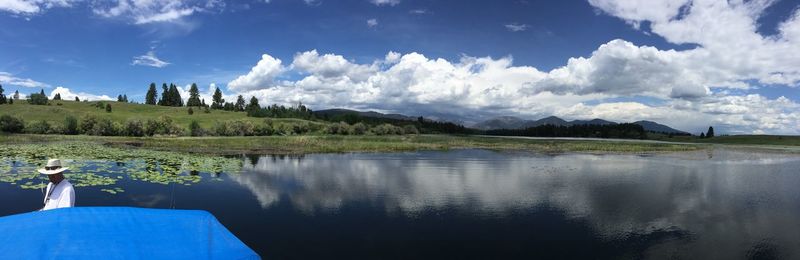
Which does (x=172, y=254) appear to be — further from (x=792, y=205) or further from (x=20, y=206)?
(x=792, y=205)

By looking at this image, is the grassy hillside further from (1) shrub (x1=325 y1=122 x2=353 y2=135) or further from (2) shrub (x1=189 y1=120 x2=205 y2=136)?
(1) shrub (x1=325 y1=122 x2=353 y2=135)

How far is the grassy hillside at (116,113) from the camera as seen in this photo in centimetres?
13912

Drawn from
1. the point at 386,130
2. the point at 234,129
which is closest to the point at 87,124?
the point at 234,129

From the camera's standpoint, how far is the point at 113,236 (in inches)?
301

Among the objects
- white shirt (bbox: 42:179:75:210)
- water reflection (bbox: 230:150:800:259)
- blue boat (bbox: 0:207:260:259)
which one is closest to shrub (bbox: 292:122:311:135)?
water reflection (bbox: 230:150:800:259)

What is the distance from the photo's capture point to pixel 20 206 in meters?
23.8

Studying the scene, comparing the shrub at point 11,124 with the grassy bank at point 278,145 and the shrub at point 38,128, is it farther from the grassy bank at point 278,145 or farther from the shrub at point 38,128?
the grassy bank at point 278,145

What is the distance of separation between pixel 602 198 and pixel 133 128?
372 ft

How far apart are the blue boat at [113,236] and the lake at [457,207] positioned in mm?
9001

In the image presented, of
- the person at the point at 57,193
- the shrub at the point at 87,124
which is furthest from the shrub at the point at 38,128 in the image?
the person at the point at 57,193

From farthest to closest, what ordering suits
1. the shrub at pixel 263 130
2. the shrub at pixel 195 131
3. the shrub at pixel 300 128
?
the shrub at pixel 300 128, the shrub at pixel 263 130, the shrub at pixel 195 131

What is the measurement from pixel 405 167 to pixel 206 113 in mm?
139947

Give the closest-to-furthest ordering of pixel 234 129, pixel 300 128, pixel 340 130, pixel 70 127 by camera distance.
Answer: pixel 70 127, pixel 234 129, pixel 300 128, pixel 340 130

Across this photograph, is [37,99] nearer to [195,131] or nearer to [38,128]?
[38,128]
